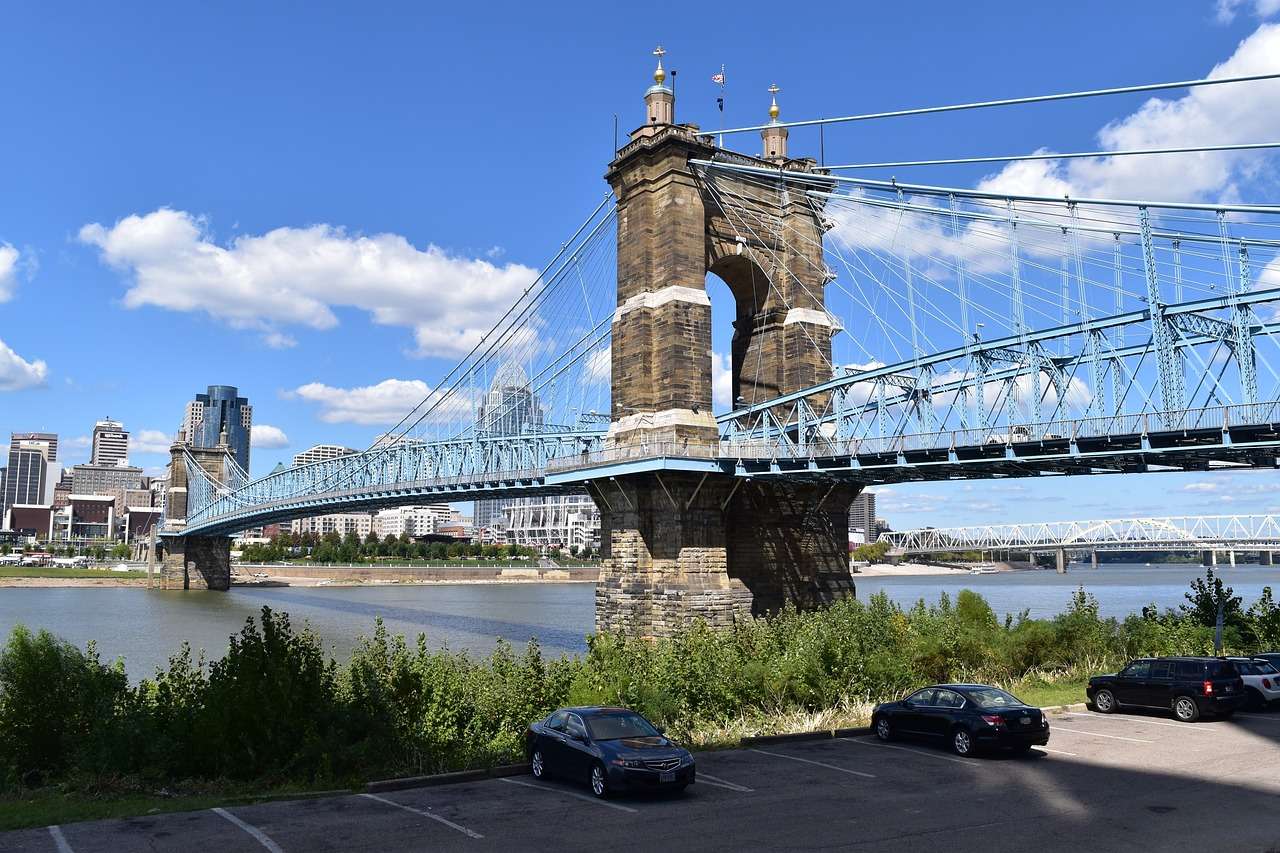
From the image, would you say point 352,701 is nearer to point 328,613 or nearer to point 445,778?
point 445,778

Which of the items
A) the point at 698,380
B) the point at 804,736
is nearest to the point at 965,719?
the point at 804,736

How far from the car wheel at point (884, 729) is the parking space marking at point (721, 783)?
4.80 metres

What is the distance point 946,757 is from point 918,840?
5.99m

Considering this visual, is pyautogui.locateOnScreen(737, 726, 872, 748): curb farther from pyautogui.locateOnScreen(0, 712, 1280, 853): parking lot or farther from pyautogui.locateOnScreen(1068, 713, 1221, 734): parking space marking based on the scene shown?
pyautogui.locateOnScreen(1068, 713, 1221, 734): parking space marking

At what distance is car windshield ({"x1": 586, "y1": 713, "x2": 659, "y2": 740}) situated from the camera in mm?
15484

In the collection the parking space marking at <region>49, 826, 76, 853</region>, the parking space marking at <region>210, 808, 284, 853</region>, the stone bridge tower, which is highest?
the stone bridge tower

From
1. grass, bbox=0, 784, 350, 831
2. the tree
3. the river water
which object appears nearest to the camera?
grass, bbox=0, 784, 350, 831

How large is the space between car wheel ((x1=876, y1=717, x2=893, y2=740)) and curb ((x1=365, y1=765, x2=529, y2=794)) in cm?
718

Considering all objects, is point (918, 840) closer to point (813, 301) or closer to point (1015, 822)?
point (1015, 822)

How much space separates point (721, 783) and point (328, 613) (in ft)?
262

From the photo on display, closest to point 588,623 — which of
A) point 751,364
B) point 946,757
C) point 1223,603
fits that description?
point 751,364

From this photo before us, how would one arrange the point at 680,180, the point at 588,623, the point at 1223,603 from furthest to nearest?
the point at 588,623, the point at 680,180, the point at 1223,603

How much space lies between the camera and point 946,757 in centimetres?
1803

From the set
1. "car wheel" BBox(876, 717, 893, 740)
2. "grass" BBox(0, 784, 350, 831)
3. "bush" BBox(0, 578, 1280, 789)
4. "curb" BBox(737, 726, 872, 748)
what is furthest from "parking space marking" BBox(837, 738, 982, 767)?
"grass" BBox(0, 784, 350, 831)
